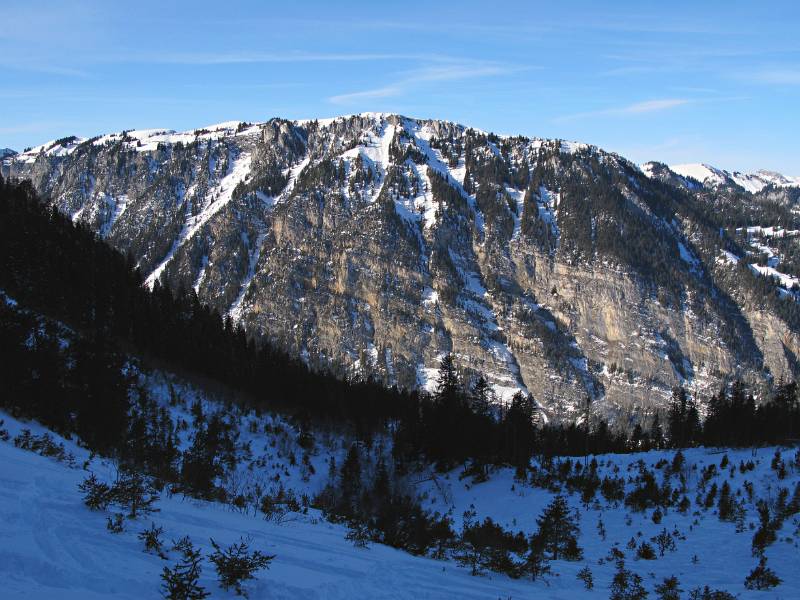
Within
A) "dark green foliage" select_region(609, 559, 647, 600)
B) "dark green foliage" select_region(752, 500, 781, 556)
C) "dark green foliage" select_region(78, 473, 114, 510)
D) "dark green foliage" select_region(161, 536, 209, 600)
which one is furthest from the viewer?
"dark green foliage" select_region(752, 500, 781, 556)

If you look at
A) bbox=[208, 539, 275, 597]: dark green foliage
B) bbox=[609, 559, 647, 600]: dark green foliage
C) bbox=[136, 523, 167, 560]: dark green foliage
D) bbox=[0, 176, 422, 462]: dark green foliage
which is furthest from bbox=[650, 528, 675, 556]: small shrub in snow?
bbox=[136, 523, 167, 560]: dark green foliage

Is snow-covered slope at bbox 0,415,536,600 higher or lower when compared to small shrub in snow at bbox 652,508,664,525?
higher

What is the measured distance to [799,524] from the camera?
20.8 metres

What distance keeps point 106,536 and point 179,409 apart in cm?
3242

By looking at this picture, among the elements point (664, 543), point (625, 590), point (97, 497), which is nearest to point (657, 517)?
point (664, 543)

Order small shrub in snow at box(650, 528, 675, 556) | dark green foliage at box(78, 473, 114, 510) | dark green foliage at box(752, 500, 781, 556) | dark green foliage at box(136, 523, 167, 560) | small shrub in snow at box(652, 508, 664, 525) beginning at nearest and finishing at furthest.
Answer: dark green foliage at box(136, 523, 167, 560), dark green foliage at box(78, 473, 114, 510), dark green foliage at box(752, 500, 781, 556), small shrub in snow at box(650, 528, 675, 556), small shrub in snow at box(652, 508, 664, 525)

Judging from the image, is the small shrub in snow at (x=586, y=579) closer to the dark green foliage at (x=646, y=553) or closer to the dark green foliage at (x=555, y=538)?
the dark green foliage at (x=555, y=538)

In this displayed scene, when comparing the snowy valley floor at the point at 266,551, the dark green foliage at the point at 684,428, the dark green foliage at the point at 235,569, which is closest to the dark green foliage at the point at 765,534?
the snowy valley floor at the point at 266,551

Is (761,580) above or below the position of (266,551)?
below

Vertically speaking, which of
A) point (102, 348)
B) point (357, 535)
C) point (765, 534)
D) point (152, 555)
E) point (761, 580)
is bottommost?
point (761, 580)

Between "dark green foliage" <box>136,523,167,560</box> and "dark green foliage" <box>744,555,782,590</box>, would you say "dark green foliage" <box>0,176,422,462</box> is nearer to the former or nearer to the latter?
"dark green foliage" <box>136,523,167,560</box>

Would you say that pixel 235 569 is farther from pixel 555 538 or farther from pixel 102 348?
pixel 102 348

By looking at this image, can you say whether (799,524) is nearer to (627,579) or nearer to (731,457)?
(627,579)

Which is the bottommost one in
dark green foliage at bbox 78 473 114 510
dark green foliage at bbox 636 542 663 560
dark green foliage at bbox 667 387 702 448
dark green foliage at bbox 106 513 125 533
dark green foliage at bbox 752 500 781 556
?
dark green foliage at bbox 636 542 663 560
